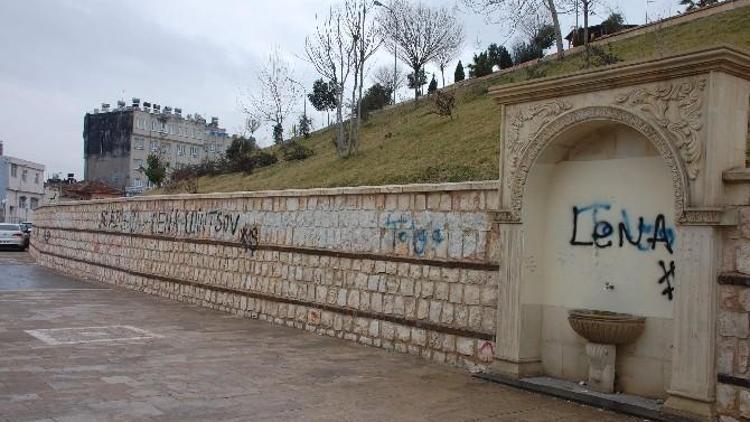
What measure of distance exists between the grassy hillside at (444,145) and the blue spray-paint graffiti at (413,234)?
487cm

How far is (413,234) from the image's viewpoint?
396 inches

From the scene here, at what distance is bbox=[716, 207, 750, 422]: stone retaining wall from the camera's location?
626cm

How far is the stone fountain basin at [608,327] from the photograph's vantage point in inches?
286

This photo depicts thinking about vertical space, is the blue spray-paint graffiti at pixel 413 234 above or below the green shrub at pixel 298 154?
below

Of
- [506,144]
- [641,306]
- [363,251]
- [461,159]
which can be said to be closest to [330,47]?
[461,159]

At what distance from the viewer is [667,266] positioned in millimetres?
7289

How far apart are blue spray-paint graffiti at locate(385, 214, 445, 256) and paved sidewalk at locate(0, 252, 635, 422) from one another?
159 cm

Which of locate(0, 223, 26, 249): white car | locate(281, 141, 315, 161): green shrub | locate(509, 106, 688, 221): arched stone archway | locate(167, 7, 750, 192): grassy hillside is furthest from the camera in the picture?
locate(0, 223, 26, 249): white car

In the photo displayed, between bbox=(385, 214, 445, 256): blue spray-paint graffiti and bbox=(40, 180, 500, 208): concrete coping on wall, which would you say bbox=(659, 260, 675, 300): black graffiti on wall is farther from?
bbox=(385, 214, 445, 256): blue spray-paint graffiti

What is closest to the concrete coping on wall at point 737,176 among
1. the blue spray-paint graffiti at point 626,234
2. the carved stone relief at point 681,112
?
the carved stone relief at point 681,112

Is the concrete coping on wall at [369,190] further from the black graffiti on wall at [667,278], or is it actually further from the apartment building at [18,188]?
the apartment building at [18,188]

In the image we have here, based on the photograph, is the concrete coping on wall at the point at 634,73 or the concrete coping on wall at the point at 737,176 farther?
the concrete coping on wall at the point at 634,73

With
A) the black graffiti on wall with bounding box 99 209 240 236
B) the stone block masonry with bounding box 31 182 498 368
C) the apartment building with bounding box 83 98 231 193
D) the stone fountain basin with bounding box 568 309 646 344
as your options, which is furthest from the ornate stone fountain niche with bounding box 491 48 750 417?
the apartment building with bounding box 83 98 231 193

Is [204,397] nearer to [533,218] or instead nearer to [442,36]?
[533,218]
